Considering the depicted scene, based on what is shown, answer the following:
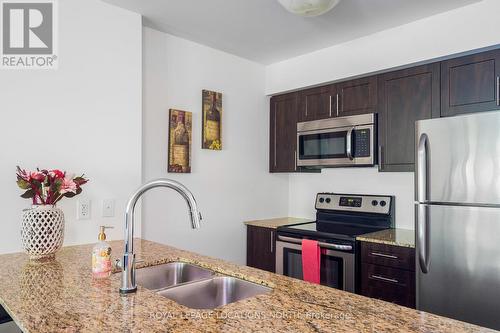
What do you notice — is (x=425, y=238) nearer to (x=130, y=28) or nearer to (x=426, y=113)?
(x=426, y=113)

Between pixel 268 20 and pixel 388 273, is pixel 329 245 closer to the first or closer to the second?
pixel 388 273

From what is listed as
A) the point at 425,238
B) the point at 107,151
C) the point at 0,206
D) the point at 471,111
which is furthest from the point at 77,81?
the point at 471,111

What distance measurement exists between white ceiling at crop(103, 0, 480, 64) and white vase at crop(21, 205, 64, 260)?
1.38m

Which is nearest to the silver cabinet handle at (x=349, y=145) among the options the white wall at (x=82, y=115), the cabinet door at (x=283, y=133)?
the cabinet door at (x=283, y=133)

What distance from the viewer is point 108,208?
7.28 feet

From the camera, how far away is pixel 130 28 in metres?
2.35

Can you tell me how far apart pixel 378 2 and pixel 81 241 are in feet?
7.77

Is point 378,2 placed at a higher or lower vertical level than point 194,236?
higher

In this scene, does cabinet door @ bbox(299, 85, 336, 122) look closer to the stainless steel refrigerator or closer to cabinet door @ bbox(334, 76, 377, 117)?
cabinet door @ bbox(334, 76, 377, 117)

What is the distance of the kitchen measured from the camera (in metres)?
1.12

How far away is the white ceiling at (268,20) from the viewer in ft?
7.43

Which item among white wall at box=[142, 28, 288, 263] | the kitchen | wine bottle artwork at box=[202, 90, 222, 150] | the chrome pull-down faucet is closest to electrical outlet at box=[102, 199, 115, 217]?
the kitchen

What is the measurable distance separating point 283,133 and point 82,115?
74.4 inches

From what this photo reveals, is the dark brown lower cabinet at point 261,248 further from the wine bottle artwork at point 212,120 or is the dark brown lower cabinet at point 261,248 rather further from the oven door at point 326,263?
the wine bottle artwork at point 212,120
